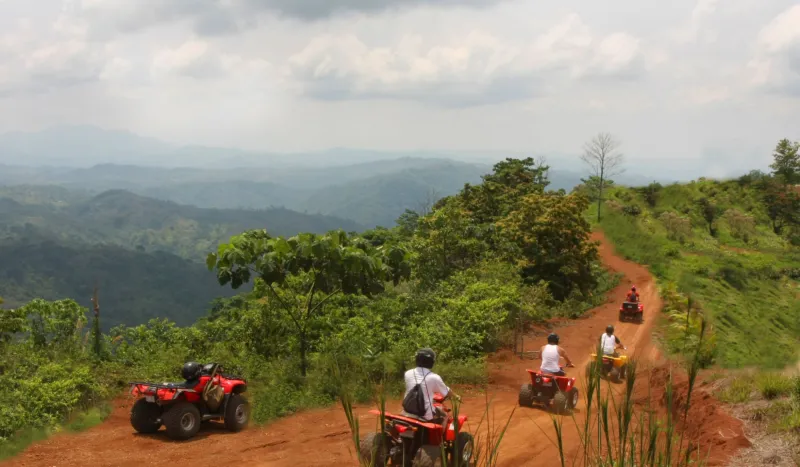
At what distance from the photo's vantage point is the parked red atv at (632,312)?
61.7 ft

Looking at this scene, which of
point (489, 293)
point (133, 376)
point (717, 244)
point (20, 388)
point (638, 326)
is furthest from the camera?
point (717, 244)

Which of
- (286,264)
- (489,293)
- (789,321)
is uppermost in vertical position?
(286,264)

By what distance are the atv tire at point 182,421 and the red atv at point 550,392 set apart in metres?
5.50

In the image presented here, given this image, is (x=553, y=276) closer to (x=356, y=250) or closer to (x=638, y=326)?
(x=638, y=326)

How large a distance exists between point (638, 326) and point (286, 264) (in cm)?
1308

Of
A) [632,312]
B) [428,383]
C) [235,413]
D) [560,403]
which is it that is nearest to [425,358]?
[428,383]

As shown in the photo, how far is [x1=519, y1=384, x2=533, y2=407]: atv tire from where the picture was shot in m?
10.1

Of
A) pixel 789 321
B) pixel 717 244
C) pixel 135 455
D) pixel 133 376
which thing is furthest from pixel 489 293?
pixel 717 244

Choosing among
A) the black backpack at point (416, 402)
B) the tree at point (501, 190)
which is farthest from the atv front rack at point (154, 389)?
the tree at point (501, 190)

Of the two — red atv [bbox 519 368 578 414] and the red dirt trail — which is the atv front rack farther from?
red atv [bbox 519 368 578 414]

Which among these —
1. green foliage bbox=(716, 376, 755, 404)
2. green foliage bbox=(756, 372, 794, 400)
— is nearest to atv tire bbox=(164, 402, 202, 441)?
green foliage bbox=(716, 376, 755, 404)

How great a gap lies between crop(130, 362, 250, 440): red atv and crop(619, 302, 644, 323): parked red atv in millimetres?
14199

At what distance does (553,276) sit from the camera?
2231cm

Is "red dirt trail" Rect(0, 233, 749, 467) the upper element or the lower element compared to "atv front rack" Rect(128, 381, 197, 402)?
lower
